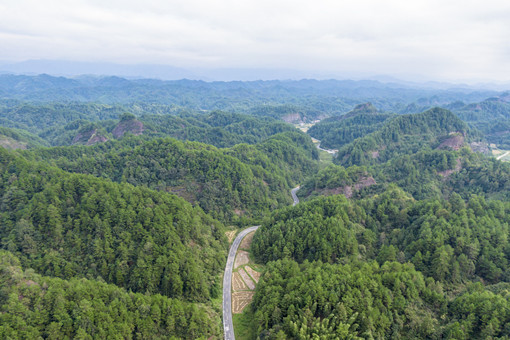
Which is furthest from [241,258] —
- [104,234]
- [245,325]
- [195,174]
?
[195,174]

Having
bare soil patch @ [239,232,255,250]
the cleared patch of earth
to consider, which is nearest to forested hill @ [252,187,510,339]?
the cleared patch of earth

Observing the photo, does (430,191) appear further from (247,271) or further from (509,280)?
(247,271)

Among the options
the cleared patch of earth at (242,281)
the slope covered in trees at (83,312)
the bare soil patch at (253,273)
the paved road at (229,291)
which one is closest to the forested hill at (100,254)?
the slope covered in trees at (83,312)

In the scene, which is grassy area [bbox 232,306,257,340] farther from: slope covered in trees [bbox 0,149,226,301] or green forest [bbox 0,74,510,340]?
slope covered in trees [bbox 0,149,226,301]

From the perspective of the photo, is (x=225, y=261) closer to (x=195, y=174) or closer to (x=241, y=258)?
(x=241, y=258)

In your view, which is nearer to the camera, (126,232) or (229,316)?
(229,316)

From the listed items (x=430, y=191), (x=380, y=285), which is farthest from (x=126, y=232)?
(x=430, y=191)
